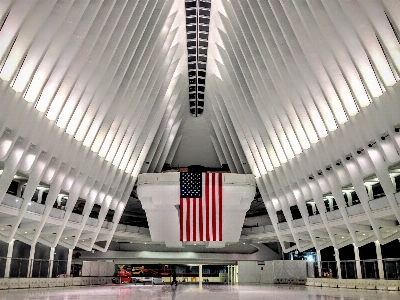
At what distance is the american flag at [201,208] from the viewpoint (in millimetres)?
29594

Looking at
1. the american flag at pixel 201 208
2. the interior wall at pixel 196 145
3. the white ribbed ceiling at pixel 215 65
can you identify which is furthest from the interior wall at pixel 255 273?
the interior wall at pixel 196 145

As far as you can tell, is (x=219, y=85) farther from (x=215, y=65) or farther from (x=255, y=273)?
(x=255, y=273)

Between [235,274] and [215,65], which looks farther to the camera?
[235,274]

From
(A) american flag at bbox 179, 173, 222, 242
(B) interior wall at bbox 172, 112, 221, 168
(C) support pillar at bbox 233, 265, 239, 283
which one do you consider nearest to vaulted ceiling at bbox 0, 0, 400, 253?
(A) american flag at bbox 179, 173, 222, 242

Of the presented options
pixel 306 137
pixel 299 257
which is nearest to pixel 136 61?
pixel 306 137

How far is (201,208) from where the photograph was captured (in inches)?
1189

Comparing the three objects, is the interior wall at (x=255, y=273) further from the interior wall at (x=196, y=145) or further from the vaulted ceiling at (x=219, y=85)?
the interior wall at (x=196, y=145)

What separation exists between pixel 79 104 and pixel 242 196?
16.3m

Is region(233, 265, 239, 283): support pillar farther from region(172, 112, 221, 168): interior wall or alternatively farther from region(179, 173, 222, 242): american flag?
region(179, 173, 222, 242): american flag

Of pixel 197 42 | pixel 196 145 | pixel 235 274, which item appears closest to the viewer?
pixel 197 42

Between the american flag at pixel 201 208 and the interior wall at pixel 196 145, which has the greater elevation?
the interior wall at pixel 196 145

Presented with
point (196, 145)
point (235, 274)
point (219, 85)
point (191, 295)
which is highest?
Answer: point (219, 85)

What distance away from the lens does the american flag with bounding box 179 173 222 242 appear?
97.1ft

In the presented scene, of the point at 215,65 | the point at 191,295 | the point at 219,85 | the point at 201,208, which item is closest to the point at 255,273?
the point at 201,208
